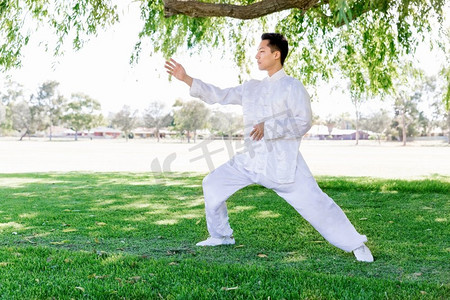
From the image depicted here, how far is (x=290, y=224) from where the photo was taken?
6.11 metres

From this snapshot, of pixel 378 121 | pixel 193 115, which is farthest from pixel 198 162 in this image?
pixel 378 121

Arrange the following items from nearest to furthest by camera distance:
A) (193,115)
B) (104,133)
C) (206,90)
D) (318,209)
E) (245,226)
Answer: (318,209), (206,90), (245,226), (193,115), (104,133)

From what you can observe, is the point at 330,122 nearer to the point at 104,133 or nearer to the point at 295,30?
the point at 104,133

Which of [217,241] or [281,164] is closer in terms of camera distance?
[281,164]

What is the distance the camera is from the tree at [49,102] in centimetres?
8406

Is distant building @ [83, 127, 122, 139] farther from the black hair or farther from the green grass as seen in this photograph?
the black hair

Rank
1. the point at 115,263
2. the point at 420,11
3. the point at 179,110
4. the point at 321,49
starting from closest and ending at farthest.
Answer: the point at 115,263, the point at 420,11, the point at 321,49, the point at 179,110

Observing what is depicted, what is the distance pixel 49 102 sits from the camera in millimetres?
85062

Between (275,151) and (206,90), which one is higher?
(206,90)

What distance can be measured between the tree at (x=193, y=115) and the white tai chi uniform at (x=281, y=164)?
72.7m

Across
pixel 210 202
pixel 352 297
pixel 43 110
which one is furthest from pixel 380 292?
pixel 43 110

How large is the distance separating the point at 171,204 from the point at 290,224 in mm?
2709

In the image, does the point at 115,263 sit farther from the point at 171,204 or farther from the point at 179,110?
the point at 179,110

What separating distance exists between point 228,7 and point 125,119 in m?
91.7
